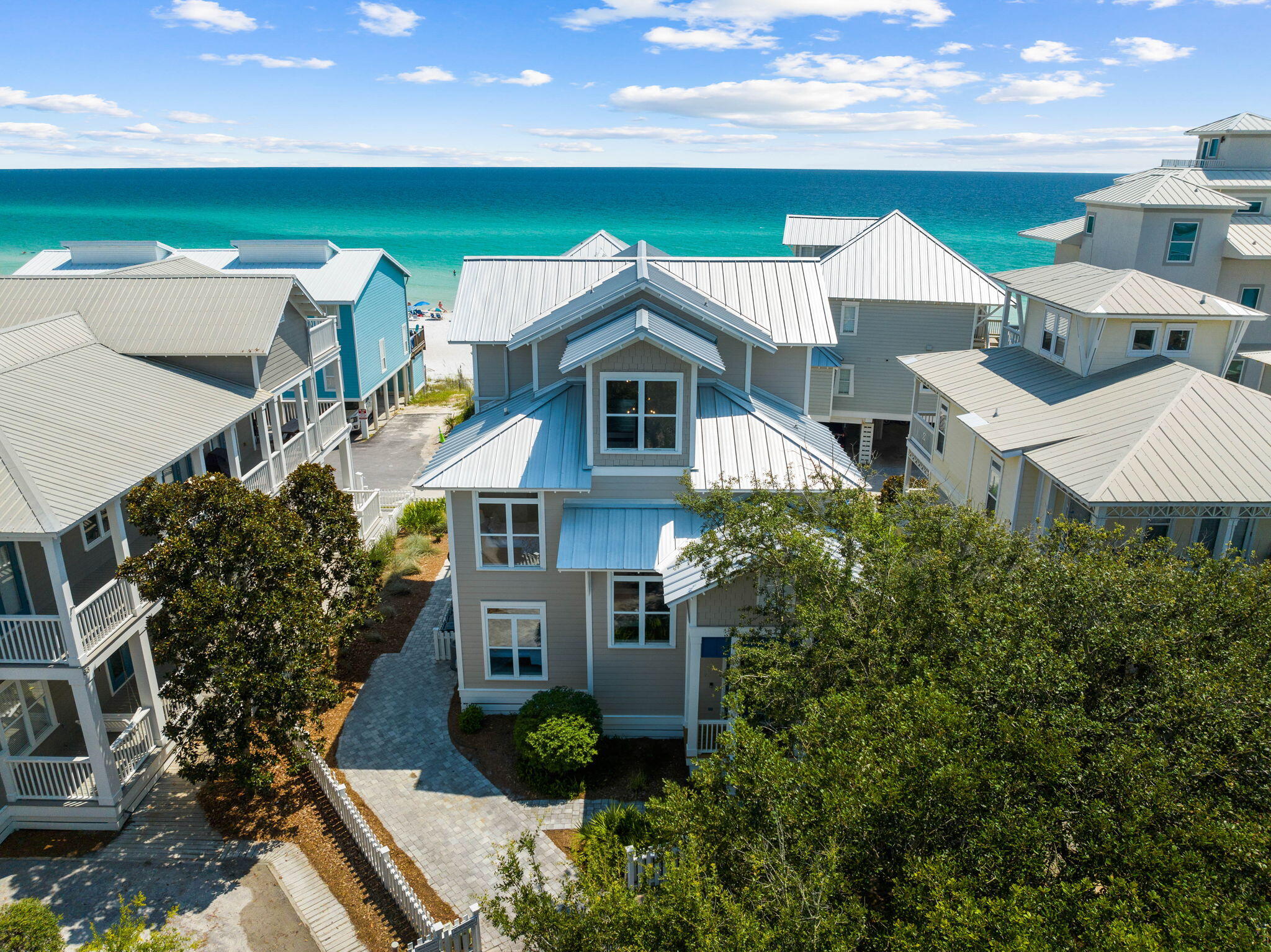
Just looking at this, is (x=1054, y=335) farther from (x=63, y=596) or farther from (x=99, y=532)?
(x=99, y=532)

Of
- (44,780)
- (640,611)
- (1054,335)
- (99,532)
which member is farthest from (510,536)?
(1054,335)

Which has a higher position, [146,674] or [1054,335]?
[1054,335]

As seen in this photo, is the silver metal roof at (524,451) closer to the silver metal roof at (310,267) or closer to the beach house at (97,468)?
the beach house at (97,468)

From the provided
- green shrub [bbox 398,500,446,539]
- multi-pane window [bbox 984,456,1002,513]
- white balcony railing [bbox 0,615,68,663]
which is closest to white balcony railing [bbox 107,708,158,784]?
white balcony railing [bbox 0,615,68,663]

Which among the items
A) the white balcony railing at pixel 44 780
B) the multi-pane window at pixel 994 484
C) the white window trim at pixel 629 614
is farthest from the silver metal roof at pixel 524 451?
the multi-pane window at pixel 994 484

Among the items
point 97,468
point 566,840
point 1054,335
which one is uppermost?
point 1054,335

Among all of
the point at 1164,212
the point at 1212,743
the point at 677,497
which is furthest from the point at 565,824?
the point at 1164,212
